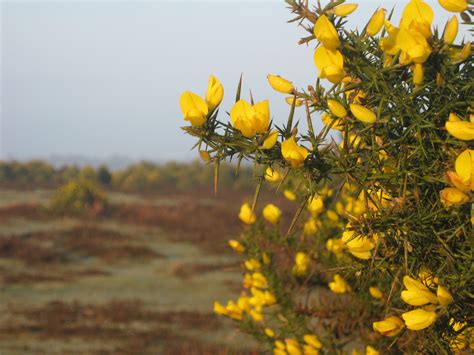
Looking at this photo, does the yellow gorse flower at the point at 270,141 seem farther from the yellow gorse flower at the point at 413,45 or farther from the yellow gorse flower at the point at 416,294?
the yellow gorse flower at the point at 416,294

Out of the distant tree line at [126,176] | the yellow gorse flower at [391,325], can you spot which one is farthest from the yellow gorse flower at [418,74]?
the distant tree line at [126,176]

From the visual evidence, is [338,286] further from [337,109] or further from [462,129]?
[462,129]

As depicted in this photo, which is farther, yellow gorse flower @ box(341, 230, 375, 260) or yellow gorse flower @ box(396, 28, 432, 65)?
yellow gorse flower @ box(341, 230, 375, 260)

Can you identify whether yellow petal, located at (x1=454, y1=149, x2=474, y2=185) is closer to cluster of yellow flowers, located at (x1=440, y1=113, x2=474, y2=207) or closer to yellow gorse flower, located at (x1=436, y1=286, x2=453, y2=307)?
cluster of yellow flowers, located at (x1=440, y1=113, x2=474, y2=207)

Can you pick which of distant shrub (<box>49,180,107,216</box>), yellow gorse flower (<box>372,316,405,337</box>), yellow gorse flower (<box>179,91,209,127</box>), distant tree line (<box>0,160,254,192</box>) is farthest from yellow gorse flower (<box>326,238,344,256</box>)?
distant tree line (<box>0,160,254,192</box>)

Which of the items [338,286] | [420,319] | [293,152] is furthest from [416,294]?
[338,286]

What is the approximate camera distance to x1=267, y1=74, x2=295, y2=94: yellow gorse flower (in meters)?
1.24

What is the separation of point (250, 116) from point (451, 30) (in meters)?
0.43

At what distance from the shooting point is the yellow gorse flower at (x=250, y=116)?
109 cm

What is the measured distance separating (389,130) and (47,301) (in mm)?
7429

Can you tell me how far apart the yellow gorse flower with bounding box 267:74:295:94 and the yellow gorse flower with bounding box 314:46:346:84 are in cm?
9

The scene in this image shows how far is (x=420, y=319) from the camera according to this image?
1169mm

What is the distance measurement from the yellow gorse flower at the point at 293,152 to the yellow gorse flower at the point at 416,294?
13.5 inches

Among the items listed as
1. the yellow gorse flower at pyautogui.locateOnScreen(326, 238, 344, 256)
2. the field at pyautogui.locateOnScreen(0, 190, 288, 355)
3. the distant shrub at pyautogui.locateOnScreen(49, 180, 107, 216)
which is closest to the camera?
the yellow gorse flower at pyautogui.locateOnScreen(326, 238, 344, 256)
